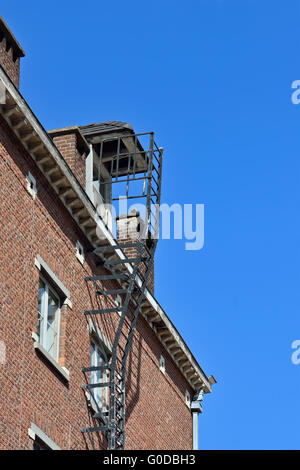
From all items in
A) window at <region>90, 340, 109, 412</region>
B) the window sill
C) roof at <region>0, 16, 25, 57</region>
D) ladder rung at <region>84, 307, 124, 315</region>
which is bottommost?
the window sill

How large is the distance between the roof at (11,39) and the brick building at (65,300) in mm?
24

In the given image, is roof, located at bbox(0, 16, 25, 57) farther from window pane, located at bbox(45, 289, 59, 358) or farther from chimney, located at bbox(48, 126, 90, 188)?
window pane, located at bbox(45, 289, 59, 358)

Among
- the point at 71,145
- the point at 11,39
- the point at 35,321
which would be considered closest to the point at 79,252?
the point at 71,145

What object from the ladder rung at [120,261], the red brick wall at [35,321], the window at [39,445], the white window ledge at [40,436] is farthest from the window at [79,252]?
the window at [39,445]

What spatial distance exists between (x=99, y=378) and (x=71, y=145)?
529 cm

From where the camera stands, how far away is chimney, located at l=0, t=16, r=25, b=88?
79.4 feet

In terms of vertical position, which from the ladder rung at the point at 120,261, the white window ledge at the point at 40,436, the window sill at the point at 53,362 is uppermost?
the ladder rung at the point at 120,261

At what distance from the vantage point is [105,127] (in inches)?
1138

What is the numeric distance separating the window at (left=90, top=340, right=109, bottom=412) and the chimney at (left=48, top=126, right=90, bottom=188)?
12.3ft

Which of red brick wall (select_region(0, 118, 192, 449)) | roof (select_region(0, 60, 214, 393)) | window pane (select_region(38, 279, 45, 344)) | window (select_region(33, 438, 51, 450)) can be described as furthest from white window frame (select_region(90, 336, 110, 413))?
window (select_region(33, 438, 51, 450))

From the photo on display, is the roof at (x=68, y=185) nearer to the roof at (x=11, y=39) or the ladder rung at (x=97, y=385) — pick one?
the roof at (x=11, y=39)

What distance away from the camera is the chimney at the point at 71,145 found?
86.0 feet

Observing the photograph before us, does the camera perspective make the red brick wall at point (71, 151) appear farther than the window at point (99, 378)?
Yes
